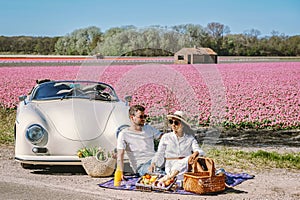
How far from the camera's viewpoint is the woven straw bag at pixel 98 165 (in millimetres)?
7570

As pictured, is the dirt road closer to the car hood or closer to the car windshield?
the car hood

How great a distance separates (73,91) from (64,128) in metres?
1.12

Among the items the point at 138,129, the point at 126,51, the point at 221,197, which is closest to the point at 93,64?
the point at 126,51

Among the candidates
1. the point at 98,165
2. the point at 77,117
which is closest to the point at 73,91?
the point at 77,117

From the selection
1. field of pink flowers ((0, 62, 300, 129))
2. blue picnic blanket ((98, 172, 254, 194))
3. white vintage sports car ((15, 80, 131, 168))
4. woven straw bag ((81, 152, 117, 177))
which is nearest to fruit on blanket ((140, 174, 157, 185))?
blue picnic blanket ((98, 172, 254, 194))

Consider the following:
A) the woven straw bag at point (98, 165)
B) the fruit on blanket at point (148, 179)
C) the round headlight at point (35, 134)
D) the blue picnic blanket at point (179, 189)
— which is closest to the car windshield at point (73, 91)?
the round headlight at point (35, 134)

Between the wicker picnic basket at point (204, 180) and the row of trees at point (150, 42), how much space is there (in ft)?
9.51

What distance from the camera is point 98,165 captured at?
757 cm

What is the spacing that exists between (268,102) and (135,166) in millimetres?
9392

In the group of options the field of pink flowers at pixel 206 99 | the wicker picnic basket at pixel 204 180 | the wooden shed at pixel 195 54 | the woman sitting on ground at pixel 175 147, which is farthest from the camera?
the field of pink flowers at pixel 206 99

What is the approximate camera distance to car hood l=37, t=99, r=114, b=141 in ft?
26.1

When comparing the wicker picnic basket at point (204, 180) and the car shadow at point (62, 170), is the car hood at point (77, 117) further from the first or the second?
the wicker picnic basket at point (204, 180)

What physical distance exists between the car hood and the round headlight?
190 millimetres

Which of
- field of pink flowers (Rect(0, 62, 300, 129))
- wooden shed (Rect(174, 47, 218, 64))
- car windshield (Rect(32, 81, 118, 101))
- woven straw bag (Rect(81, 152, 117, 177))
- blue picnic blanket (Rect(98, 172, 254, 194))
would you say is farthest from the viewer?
field of pink flowers (Rect(0, 62, 300, 129))
